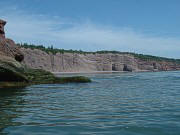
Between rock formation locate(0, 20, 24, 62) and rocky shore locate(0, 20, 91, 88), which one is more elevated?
rock formation locate(0, 20, 24, 62)

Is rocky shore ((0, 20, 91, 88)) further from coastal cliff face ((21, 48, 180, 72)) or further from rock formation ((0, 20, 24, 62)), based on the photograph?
coastal cliff face ((21, 48, 180, 72))

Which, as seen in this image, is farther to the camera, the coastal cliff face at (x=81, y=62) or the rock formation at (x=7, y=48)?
the coastal cliff face at (x=81, y=62)

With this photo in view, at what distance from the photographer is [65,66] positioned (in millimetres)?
145375

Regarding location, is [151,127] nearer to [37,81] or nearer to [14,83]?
[14,83]

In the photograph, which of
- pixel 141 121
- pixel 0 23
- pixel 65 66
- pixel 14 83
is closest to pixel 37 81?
pixel 14 83

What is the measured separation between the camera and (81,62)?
151m

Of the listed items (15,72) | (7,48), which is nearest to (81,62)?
(7,48)

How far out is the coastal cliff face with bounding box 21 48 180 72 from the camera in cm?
13912

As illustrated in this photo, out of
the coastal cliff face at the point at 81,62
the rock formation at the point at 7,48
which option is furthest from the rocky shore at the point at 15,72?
the coastal cliff face at the point at 81,62

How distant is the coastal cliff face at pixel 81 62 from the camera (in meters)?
139

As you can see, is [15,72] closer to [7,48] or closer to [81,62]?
[7,48]

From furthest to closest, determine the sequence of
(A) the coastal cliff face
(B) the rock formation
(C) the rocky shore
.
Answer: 1. (A) the coastal cliff face
2. (B) the rock formation
3. (C) the rocky shore

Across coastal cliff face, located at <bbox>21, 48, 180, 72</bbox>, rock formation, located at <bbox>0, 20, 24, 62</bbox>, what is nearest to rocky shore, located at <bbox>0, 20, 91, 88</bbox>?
rock formation, located at <bbox>0, 20, 24, 62</bbox>

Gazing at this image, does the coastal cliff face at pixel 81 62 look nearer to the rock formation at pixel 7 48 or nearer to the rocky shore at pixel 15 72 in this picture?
the rocky shore at pixel 15 72
